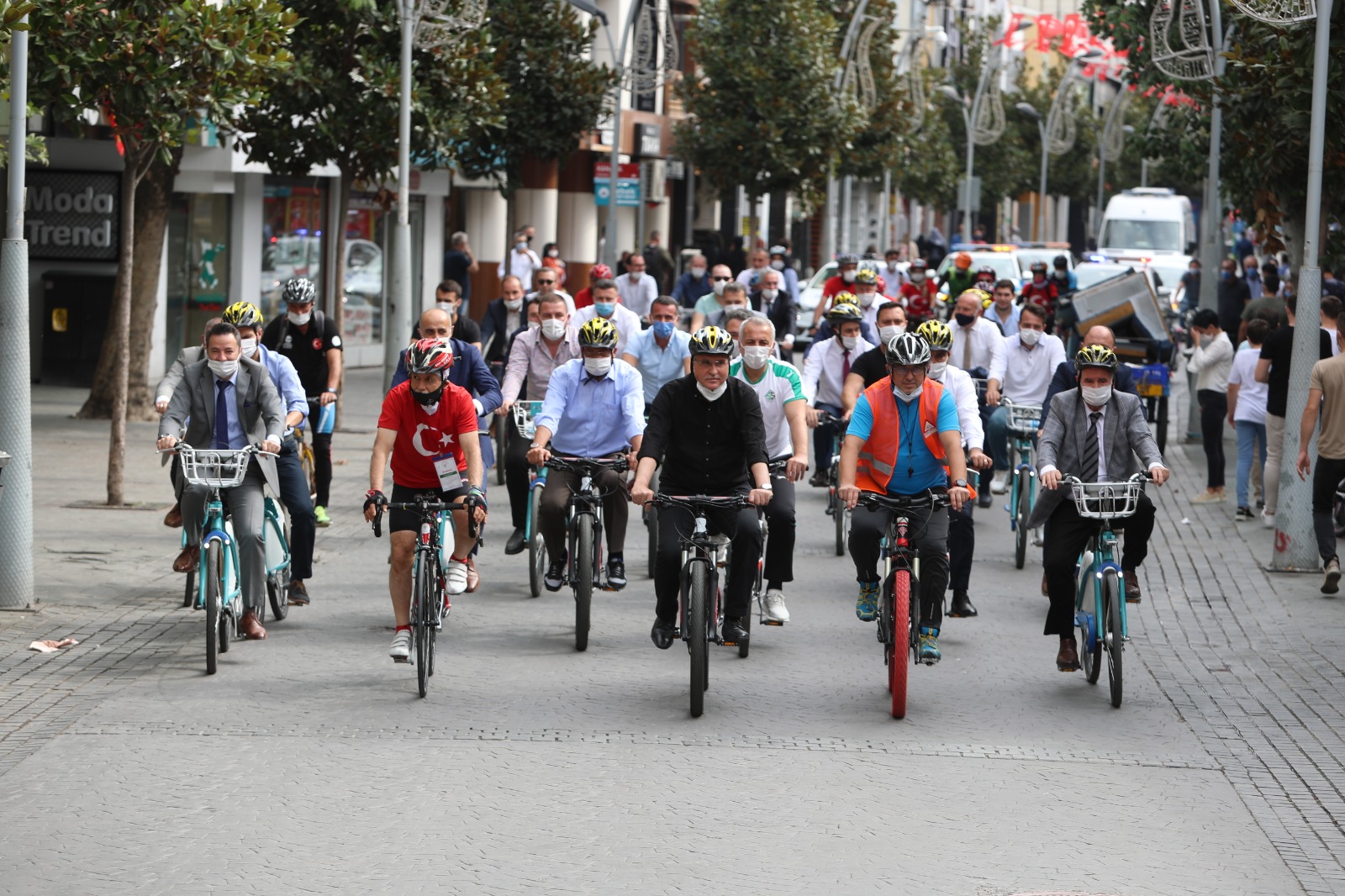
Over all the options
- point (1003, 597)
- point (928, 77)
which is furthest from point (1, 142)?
point (928, 77)

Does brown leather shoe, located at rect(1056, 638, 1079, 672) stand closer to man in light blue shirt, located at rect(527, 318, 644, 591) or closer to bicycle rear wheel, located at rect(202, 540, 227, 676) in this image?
man in light blue shirt, located at rect(527, 318, 644, 591)

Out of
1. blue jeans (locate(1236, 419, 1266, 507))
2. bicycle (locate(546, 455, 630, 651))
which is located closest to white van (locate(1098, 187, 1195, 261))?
blue jeans (locate(1236, 419, 1266, 507))

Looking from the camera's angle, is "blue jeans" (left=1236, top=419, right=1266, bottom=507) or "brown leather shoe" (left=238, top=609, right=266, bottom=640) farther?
"blue jeans" (left=1236, top=419, right=1266, bottom=507)

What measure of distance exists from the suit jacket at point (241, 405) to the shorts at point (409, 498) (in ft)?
2.84

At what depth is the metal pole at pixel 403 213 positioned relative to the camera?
2022 centimetres

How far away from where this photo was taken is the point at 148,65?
14469 mm

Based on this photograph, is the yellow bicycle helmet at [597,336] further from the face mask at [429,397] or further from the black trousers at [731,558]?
the black trousers at [731,558]

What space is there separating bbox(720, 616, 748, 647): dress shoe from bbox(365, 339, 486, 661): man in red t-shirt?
52.1 inches

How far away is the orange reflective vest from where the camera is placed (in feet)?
32.5

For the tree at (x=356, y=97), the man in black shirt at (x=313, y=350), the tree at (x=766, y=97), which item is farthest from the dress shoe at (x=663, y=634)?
the tree at (x=766, y=97)

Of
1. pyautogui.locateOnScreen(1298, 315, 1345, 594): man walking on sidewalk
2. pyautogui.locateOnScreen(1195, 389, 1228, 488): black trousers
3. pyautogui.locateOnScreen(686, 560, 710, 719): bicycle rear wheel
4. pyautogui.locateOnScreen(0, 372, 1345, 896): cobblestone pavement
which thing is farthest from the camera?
pyautogui.locateOnScreen(1195, 389, 1228, 488): black trousers

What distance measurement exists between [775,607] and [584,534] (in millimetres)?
1185

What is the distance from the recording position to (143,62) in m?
14.5

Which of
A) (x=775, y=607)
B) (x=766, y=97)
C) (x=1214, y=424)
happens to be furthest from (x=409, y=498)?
(x=766, y=97)
